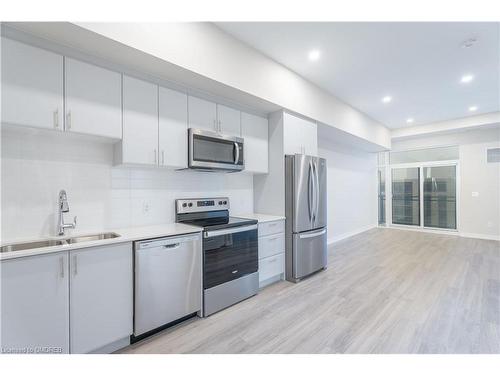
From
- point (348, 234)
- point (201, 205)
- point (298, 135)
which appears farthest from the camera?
point (348, 234)

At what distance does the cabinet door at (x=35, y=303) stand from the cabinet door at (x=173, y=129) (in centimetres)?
123

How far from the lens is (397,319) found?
2312 mm

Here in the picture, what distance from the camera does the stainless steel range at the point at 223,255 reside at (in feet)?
7.90

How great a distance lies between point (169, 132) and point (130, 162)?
510 mm

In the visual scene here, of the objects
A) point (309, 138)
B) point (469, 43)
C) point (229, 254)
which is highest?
point (469, 43)

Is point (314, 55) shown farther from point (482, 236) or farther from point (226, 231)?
point (482, 236)

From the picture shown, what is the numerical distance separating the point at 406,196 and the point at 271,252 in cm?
595

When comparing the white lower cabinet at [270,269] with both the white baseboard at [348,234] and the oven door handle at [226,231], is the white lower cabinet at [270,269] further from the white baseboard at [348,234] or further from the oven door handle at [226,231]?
the white baseboard at [348,234]

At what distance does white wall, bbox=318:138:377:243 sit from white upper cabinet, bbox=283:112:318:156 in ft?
4.81

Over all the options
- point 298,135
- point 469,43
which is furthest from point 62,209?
point 469,43

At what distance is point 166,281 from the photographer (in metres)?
2.10

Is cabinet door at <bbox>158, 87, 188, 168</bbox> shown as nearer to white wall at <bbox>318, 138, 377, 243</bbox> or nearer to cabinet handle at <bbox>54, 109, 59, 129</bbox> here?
cabinet handle at <bbox>54, 109, 59, 129</bbox>

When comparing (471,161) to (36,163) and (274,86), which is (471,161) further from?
(36,163)
